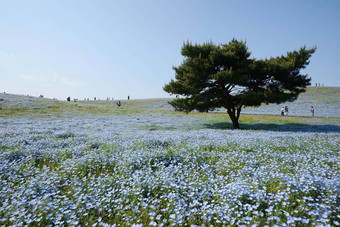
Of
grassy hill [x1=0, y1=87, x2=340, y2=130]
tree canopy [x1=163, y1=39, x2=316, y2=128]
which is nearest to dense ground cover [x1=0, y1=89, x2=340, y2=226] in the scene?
tree canopy [x1=163, y1=39, x2=316, y2=128]

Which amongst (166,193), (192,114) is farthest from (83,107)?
(166,193)

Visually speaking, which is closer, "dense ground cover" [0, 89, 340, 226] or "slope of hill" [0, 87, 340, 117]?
"dense ground cover" [0, 89, 340, 226]

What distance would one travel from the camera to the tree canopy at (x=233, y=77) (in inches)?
765

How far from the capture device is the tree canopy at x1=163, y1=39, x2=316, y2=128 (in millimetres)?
19422

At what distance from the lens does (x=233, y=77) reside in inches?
Answer: 742

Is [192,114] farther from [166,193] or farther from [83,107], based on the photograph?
[166,193]

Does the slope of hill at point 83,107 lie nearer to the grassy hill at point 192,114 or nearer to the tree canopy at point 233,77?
the grassy hill at point 192,114

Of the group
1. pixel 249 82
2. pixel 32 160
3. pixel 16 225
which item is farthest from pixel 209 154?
pixel 249 82

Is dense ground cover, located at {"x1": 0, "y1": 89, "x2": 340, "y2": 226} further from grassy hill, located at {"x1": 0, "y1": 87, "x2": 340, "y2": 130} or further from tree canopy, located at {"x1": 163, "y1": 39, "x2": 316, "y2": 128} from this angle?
grassy hill, located at {"x1": 0, "y1": 87, "x2": 340, "y2": 130}

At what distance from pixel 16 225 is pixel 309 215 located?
558cm

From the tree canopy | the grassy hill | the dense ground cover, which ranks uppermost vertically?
the tree canopy

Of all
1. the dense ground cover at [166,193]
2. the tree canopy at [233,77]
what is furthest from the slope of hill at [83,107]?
the dense ground cover at [166,193]

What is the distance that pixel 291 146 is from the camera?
9328mm

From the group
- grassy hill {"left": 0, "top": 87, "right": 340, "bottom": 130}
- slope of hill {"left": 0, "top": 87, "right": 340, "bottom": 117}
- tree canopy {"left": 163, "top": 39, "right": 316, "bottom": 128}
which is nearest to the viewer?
tree canopy {"left": 163, "top": 39, "right": 316, "bottom": 128}
